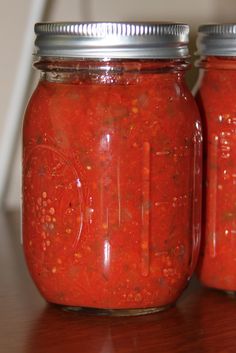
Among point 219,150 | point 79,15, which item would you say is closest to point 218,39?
point 219,150

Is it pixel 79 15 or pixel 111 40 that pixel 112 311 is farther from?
pixel 79 15

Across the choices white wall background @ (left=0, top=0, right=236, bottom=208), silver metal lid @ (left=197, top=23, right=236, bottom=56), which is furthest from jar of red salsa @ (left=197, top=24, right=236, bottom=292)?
white wall background @ (left=0, top=0, right=236, bottom=208)

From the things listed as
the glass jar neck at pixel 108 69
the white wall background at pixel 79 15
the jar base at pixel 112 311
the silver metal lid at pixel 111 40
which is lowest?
the jar base at pixel 112 311

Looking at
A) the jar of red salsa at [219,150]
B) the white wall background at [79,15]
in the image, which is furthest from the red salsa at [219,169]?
the white wall background at [79,15]

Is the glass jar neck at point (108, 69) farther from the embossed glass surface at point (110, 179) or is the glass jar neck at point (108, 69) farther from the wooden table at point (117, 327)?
the wooden table at point (117, 327)

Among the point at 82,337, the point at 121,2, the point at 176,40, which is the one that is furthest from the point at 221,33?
the point at 121,2
